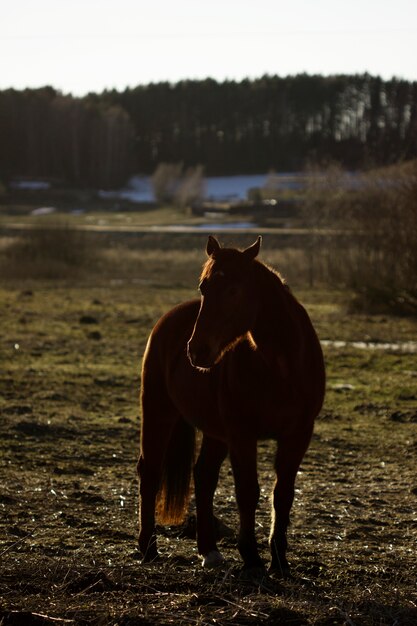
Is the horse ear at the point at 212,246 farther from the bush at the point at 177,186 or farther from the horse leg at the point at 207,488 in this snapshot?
the bush at the point at 177,186

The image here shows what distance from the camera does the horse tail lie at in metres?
6.83

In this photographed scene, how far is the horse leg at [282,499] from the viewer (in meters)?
5.68

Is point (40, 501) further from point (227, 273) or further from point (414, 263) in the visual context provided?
point (414, 263)

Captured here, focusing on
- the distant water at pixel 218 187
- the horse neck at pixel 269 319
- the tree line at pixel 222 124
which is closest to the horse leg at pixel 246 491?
the horse neck at pixel 269 319

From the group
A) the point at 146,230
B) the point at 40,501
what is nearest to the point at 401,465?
the point at 40,501

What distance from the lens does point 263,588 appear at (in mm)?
5219

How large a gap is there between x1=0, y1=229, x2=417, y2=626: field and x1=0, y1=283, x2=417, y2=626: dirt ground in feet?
0.04

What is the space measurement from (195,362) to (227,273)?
52cm

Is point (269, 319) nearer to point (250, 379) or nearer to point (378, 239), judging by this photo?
point (250, 379)

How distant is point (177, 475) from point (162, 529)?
0.64 m

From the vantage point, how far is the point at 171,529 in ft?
23.8

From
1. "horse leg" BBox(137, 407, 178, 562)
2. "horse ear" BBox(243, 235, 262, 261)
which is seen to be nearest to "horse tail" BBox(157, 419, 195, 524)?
"horse leg" BBox(137, 407, 178, 562)

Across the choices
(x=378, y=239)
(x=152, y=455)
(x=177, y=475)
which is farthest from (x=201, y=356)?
(x=378, y=239)

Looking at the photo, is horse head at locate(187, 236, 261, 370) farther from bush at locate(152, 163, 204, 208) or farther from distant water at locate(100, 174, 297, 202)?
bush at locate(152, 163, 204, 208)
